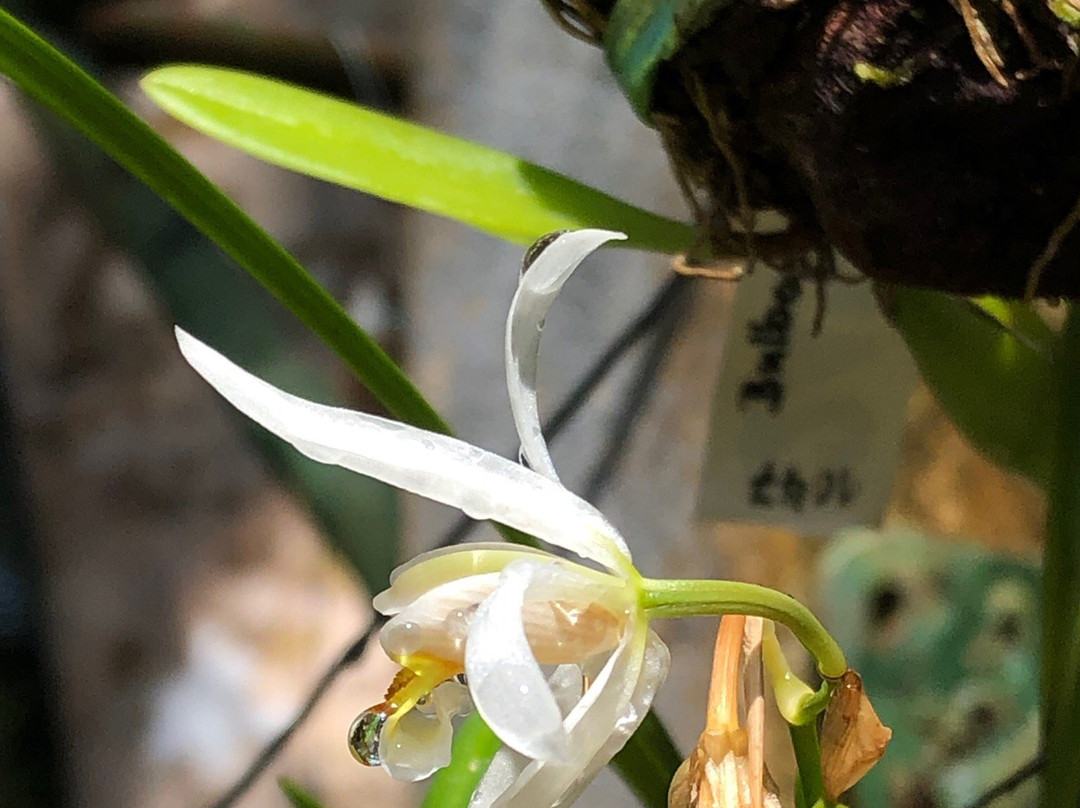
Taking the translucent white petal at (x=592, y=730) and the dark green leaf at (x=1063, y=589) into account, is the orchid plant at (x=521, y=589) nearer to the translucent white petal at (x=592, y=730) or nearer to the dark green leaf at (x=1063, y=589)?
the translucent white petal at (x=592, y=730)

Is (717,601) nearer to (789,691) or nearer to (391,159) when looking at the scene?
(789,691)

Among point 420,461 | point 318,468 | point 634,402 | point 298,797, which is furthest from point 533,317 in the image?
point 634,402

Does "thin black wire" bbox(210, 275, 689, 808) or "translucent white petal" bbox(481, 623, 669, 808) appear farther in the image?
"thin black wire" bbox(210, 275, 689, 808)

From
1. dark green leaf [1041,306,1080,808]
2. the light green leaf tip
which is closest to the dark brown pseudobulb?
dark green leaf [1041,306,1080,808]

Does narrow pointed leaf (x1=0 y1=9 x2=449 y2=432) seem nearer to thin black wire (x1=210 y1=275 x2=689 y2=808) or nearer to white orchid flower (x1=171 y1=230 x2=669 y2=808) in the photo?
white orchid flower (x1=171 y1=230 x2=669 y2=808)

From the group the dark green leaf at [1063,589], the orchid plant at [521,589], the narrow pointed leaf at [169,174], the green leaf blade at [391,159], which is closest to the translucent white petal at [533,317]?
the orchid plant at [521,589]
